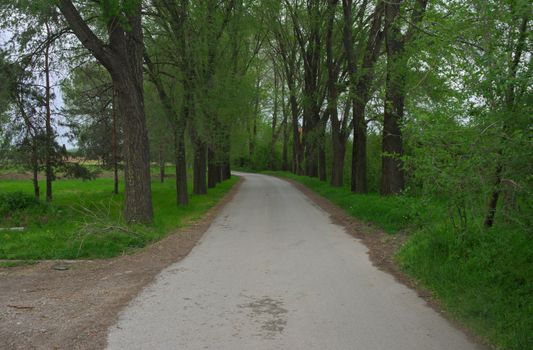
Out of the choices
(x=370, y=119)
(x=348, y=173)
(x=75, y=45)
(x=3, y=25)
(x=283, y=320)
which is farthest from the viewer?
(x=348, y=173)

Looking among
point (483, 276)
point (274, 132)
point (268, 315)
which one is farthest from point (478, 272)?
point (274, 132)

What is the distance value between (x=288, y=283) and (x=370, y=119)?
13519 mm

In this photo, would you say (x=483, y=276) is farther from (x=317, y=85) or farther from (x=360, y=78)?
(x=317, y=85)

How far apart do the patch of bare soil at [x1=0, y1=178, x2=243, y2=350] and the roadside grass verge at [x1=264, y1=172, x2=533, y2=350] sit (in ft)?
13.9

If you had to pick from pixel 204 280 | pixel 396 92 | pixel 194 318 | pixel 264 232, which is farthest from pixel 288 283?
pixel 396 92

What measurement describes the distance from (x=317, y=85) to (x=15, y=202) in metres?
19.9

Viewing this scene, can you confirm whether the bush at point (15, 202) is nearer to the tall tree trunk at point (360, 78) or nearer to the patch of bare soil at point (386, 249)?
the patch of bare soil at point (386, 249)

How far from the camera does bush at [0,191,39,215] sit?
14.1 m

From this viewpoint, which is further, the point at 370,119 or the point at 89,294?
the point at 370,119

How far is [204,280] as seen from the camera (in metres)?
7.35

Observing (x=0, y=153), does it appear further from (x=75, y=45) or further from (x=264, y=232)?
(x=264, y=232)

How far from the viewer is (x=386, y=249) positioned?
9961 mm

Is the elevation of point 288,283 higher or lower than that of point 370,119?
lower

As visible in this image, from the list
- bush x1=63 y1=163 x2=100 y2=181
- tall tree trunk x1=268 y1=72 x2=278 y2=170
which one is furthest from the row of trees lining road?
tall tree trunk x1=268 y1=72 x2=278 y2=170
